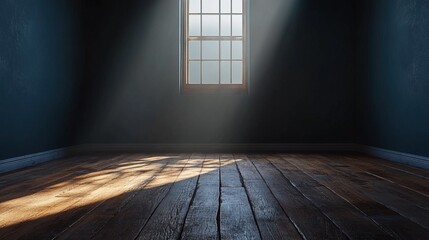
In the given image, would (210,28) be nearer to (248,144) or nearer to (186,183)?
(248,144)

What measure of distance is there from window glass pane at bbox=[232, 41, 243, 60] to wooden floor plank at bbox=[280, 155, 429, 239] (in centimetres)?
302

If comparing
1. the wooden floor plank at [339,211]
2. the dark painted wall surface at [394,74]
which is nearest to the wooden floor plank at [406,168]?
the dark painted wall surface at [394,74]

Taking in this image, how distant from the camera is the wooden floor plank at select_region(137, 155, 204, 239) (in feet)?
5.34

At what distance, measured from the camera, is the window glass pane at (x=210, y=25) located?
20.8 ft

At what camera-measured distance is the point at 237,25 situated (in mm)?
6375

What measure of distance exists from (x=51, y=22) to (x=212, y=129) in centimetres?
282

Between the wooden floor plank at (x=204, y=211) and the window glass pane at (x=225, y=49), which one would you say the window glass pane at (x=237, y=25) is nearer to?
the window glass pane at (x=225, y=49)

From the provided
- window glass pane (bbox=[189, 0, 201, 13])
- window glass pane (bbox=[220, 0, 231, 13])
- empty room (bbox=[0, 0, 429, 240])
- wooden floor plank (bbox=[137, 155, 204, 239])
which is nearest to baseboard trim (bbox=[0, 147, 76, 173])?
empty room (bbox=[0, 0, 429, 240])

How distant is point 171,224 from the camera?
1.77 meters

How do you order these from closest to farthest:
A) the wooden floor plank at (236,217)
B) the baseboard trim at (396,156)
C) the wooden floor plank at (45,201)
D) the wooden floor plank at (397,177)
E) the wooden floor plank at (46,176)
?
the wooden floor plank at (236,217) → the wooden floor plank at (45,201) → the wooden floor plank at (46,176) → the wooden floor plank at (397,177) → the baseboard trim at (396,156)

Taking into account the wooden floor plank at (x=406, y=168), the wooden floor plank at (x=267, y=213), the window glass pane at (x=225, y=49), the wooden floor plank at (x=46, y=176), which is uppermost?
the window glass pane at (x=225, y=49)

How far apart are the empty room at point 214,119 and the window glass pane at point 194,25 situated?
24 millimetres

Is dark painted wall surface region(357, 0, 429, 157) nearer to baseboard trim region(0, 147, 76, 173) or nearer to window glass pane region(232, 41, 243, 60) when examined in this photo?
window glass pane region(232, 41, 243, 60)

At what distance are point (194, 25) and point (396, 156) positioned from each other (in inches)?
148
